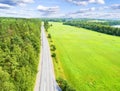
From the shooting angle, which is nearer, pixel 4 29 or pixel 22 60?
pixel 22 60

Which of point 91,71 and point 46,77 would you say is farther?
point 91,71

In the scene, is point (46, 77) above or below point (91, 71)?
above

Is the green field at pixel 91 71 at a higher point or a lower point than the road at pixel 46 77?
lower

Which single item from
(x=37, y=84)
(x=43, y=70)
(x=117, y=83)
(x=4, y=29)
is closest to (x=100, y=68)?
(x=117, y=83)

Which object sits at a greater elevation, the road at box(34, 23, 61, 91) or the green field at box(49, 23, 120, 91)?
the road at box(34, 23, 61, 91)

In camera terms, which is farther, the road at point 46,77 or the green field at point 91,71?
the green field at point 91,71

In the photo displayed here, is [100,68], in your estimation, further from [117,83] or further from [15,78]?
[15,78]

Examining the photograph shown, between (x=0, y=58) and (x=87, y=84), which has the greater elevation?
(x=0, y=58)

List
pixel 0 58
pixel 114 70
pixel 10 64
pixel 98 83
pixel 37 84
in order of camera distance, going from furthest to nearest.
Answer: pixel 114 70 → pixel 98 83 → pixel 37 84 → pixel 0 58 → pixel 10 64

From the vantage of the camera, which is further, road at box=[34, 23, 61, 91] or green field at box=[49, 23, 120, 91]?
green field at box=[49, 23, 120, 91]

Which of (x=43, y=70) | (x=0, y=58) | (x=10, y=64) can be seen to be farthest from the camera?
(x=43, y=70)
